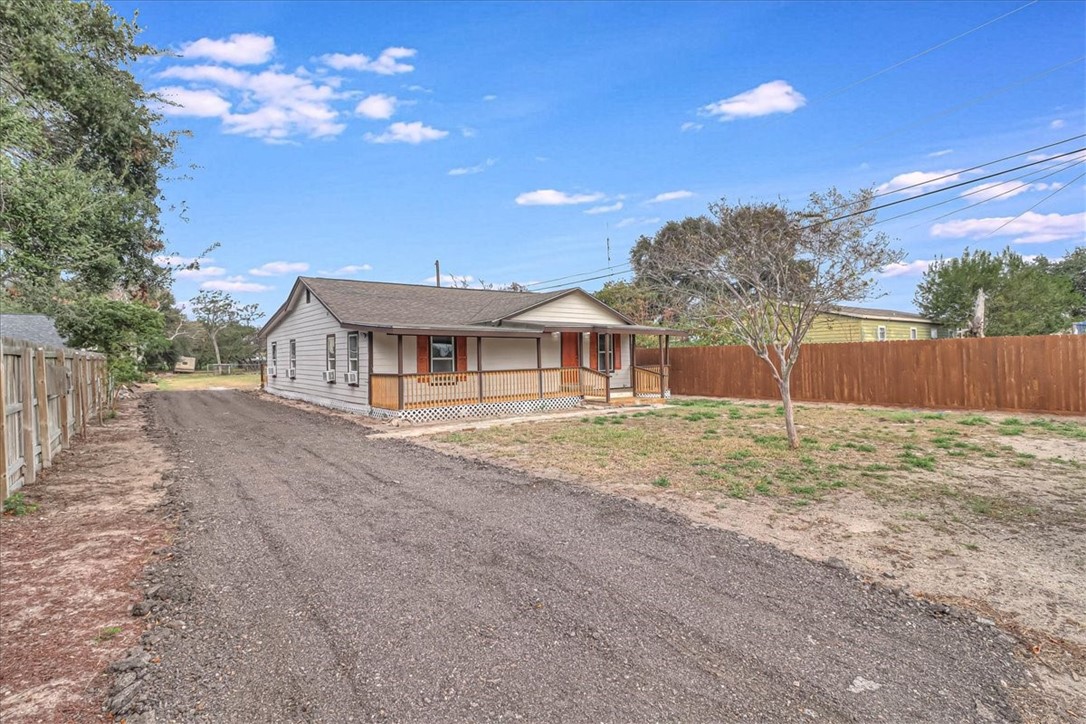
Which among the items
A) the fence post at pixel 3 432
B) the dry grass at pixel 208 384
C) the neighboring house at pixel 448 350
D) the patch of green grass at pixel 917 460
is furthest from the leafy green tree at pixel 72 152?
the dry grass at pixel 208 384

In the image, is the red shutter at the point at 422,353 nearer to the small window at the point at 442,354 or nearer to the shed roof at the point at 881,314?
the small window at the point at 442,354

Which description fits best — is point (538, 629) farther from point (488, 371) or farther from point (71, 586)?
point (488, 371)

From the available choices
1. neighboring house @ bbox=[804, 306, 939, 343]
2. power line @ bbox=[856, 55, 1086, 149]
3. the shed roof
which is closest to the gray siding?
power line @ bbox=[856, 55, 1086, 149]

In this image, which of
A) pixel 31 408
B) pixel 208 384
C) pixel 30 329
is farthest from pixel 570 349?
pixel 208 384

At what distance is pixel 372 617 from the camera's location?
123 inches

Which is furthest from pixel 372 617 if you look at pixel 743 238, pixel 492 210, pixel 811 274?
pixel 492 210

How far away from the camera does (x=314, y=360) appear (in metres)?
18.6

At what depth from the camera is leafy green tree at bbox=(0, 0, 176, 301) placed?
6.83 m

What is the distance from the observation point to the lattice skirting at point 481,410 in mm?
13883

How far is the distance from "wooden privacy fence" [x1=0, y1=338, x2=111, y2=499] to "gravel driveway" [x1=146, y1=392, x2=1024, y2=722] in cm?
219

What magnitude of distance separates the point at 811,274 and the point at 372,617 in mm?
8628

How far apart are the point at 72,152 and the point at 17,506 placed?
9306 mm

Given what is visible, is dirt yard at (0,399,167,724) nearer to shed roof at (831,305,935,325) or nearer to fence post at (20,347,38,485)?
fence post at (20,347,38,485)

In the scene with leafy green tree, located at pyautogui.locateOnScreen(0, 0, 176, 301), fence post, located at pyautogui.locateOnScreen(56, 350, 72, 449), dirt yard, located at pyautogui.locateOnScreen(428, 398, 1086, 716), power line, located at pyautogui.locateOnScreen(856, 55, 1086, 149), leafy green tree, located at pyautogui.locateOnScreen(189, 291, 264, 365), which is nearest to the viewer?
dirt yard, located at pyautogui.locateOnScreen(428, 398, 1086, 716)
